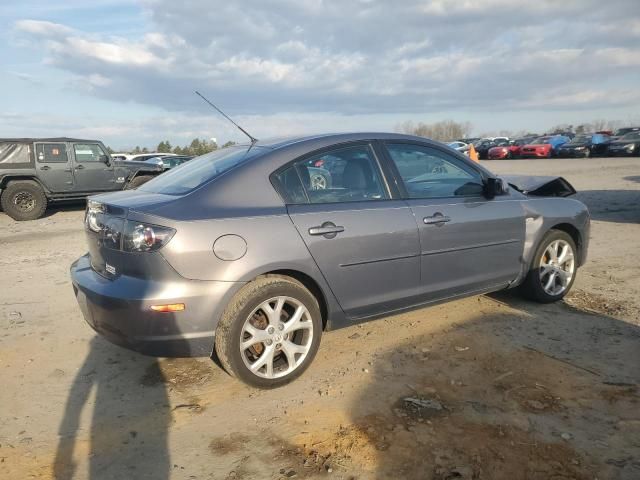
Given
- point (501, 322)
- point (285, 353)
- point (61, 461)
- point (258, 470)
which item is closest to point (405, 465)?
point (258, 470)

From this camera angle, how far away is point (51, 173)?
1113cm

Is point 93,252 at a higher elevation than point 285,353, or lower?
higher

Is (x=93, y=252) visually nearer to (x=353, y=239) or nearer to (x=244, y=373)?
(x=244, y=373)

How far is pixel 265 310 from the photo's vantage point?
3.11 m

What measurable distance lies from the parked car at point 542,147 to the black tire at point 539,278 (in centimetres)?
3120

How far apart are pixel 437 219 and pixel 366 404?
148 centimetres

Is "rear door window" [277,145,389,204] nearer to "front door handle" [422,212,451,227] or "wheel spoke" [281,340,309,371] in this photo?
"front door handle" [422,212,451,227]

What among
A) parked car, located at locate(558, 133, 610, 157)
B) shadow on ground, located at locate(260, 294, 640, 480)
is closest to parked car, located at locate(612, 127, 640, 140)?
parked car, located at locate(558, 133, 610, 157)

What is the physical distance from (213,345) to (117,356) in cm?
115

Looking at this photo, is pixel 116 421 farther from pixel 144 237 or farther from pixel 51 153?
pixel 51 153

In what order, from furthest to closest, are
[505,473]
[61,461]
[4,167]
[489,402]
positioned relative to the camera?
[4,167] → [489,402] → [61,461] → [505,473]

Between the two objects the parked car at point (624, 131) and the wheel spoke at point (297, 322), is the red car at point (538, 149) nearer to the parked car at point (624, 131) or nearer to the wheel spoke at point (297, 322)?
the parked car at point (624, 131)

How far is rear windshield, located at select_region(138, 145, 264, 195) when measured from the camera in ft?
10.8

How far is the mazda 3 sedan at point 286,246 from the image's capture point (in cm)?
288
